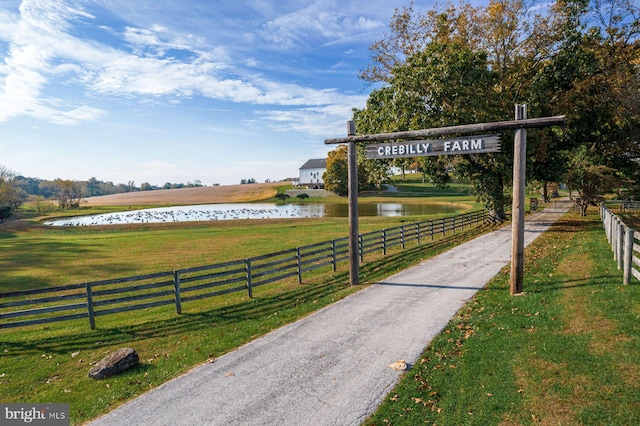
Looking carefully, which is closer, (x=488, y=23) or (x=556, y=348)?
(x=556, y=348)

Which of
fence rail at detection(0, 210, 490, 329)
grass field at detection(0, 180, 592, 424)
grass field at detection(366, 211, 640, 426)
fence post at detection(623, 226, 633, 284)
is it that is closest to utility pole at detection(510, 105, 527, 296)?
grass field at detection(366, 211, 640, 426)

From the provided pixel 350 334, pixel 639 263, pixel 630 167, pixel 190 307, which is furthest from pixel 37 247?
pixel 630 167

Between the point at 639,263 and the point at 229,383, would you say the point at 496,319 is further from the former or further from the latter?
the point at 229,383

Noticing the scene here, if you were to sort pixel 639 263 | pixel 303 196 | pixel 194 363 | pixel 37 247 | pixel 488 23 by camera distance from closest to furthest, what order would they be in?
pixel 194 363 → pixel 639 263 → pixel 488 23 → pixel 37 247 → pixel 303 196

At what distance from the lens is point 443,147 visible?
1116cm

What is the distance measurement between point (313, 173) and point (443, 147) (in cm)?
11056

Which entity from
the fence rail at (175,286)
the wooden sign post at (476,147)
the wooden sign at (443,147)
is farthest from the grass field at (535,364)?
the fence rail at (175,286)

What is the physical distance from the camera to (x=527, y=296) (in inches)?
397

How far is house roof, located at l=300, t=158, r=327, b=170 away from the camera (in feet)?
394

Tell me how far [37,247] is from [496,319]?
3186 cm
